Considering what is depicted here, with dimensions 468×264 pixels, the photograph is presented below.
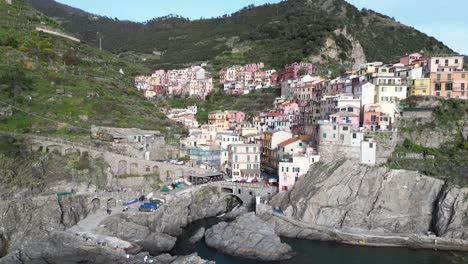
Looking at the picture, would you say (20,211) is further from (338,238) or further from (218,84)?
(218,84)

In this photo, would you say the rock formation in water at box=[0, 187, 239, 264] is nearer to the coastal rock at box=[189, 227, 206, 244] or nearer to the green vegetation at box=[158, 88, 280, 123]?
the coastal rock at box=[189, 227, 206, 244]

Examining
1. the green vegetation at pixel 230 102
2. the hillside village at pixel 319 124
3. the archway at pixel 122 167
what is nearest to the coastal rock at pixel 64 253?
the archway at pixel 122 167

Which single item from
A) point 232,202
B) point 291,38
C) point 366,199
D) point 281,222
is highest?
point 291,38

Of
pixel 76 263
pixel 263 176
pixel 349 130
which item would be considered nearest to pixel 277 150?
pixel 263 176

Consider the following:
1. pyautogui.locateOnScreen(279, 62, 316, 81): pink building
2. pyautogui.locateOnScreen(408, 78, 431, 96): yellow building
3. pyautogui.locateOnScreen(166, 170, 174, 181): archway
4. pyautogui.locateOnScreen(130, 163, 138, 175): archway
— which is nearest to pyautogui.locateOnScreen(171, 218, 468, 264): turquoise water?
pyautogui.locateOnScreen(166, 170, 174, 181): archway

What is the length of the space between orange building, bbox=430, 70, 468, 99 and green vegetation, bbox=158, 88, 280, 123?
98.0ft

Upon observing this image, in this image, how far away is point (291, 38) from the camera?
106m

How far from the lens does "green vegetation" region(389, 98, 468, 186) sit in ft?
139

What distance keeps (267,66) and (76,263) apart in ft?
227

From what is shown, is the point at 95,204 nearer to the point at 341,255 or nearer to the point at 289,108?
the point at 341,255

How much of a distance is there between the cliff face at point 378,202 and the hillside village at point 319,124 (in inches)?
136

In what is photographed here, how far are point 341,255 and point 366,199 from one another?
8.07 meters

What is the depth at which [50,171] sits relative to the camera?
4394 centimetres

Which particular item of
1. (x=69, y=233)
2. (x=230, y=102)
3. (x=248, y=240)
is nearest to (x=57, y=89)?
(x=230, y=102)
